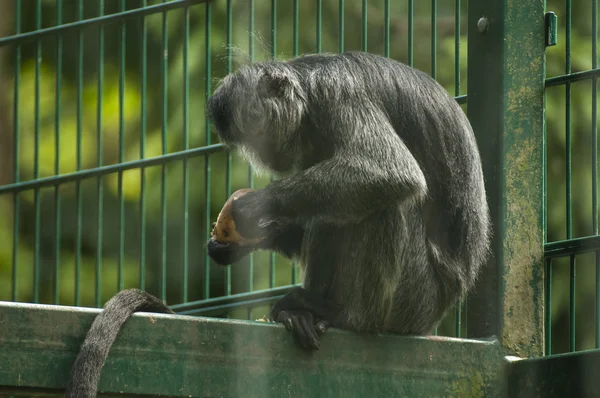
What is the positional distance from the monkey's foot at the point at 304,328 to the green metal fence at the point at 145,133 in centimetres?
102

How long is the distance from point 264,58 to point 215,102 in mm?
651

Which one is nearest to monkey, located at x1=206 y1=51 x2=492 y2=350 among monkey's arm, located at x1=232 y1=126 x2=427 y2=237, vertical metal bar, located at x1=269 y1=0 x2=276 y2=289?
monkey's arm, located at x1=232 y1=126 x2=427 y2=237

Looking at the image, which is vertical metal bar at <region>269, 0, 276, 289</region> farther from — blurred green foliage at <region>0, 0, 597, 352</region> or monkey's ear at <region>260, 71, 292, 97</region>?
monkey's ear at <region>260, 71, 292, 97</region>

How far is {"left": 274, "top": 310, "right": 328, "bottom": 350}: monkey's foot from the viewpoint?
15.1 feet

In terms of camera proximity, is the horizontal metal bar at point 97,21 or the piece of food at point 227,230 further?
the horizontal metal bar at point 97,21

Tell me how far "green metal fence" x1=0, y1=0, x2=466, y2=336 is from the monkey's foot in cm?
102

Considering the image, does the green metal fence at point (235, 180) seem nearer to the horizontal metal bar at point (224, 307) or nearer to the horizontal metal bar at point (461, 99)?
the horizontal metal bar at point (224, 307)

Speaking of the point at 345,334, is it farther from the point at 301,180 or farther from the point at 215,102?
the point at 215,102

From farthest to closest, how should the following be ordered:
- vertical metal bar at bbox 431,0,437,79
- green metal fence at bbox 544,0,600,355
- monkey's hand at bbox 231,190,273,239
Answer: green metal fence at bbox 544,0,600,355
vertical metal bar at bbox 431,0,437,79
monkey's hand at bbox 231,190,273,239

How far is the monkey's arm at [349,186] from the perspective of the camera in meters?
4.83

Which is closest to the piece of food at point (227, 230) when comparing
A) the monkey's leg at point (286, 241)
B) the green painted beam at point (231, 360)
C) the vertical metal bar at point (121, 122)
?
the monkey's leg at point (286, 241)

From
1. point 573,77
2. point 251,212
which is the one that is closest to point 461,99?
point 573,77

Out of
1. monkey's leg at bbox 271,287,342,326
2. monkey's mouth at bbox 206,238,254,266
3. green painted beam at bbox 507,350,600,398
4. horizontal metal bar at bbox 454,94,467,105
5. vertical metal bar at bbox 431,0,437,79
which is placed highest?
vertical metal bar at bbox 431,0,437,79

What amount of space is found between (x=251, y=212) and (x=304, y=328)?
0.59 metres
